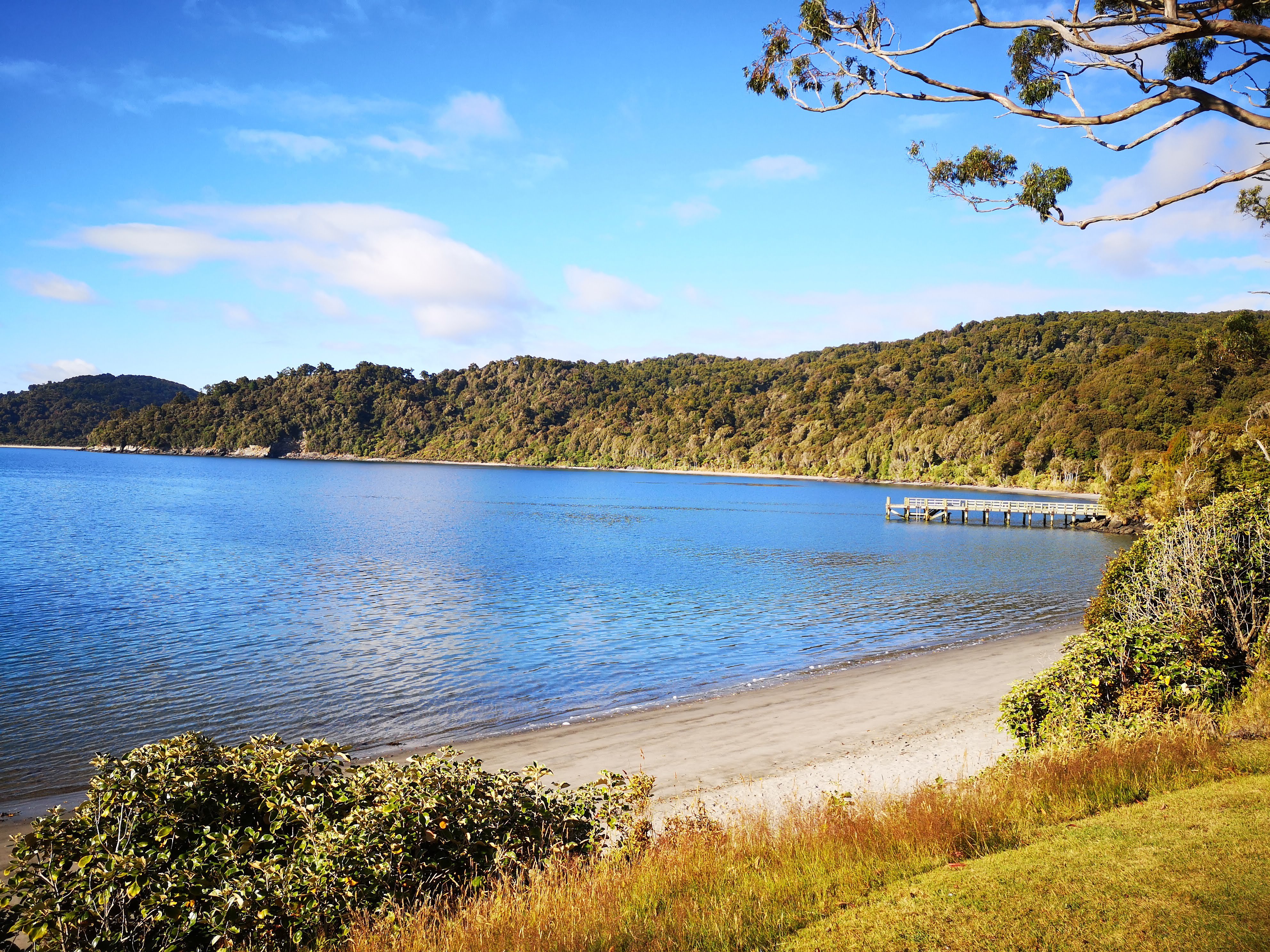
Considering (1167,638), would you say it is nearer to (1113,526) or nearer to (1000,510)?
(1113,526)

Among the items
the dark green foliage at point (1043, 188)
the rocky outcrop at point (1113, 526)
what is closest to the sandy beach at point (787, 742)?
the dark green foliage at point (1043, 188)

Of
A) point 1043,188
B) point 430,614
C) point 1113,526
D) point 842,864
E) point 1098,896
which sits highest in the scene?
point 1043,188

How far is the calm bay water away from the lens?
56.5 ft

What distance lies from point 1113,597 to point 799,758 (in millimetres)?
6475

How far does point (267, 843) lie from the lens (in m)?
5.80

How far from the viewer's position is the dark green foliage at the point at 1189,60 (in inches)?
442

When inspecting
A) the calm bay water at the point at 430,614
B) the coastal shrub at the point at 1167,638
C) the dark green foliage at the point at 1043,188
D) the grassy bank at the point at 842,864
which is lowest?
the calm bay water at the point at 430,614

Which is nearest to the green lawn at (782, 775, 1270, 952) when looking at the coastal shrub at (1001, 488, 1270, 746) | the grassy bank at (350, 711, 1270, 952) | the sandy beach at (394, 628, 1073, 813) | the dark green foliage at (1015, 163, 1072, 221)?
the grassy bank at (350, 711, 1270, 952)

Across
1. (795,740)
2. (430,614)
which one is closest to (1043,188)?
(795,740)

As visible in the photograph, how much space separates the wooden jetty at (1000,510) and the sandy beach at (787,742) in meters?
61.8

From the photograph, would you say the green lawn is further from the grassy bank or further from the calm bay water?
the calm bay water

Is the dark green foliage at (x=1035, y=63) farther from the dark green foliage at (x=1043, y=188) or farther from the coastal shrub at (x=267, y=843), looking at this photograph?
the coastal shrub at (x=267, y=843)

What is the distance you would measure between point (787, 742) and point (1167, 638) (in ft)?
23.5

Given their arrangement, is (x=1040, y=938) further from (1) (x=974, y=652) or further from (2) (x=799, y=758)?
(1) (x=974, y=652)
